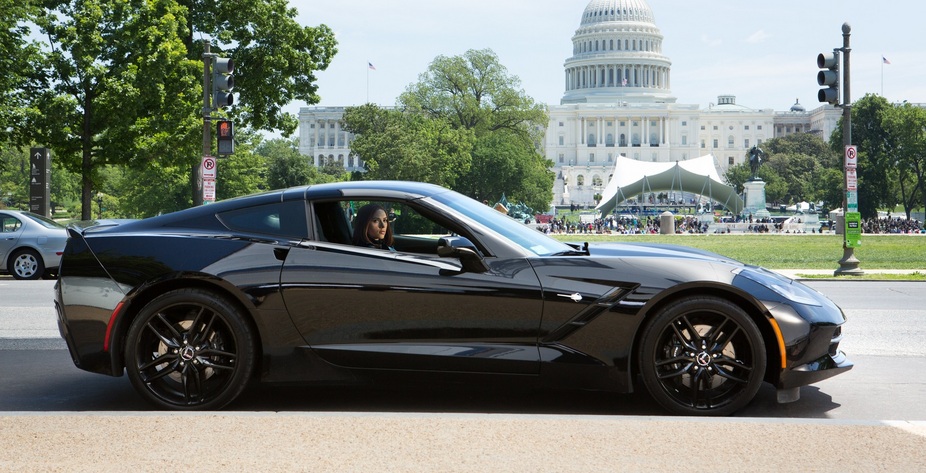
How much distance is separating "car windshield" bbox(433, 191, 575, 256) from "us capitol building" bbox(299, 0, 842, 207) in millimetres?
158903

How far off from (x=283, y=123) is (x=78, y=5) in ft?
26.4

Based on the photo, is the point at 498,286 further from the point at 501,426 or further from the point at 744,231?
the point at 744,231

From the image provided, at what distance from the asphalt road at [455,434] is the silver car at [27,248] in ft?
42.5

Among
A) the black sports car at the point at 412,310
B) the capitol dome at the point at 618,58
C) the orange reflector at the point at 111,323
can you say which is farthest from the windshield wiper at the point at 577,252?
the capitol dome at the point at 618,58

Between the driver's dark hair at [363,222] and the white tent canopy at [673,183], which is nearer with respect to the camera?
the driver's dark hair at [363,222]

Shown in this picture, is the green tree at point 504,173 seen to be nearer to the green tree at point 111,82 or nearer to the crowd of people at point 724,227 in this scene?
the crowd of people at point 724,227

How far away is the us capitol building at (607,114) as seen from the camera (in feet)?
560

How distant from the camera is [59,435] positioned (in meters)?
4.63

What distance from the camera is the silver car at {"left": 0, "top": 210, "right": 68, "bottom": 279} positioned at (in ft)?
60.6

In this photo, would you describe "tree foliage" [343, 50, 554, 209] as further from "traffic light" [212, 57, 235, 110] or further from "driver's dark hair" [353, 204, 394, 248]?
"driver's dark hair" [353, 204, 394, 248]

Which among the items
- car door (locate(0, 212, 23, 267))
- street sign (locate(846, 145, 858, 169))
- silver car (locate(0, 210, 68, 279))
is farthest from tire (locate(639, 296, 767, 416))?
street sign (locate(846, 145, 858, 169))

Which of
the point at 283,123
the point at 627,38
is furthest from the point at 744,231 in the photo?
the point at 627,38

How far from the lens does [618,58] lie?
170375mm

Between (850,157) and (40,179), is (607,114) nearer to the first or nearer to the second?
(40,179)
